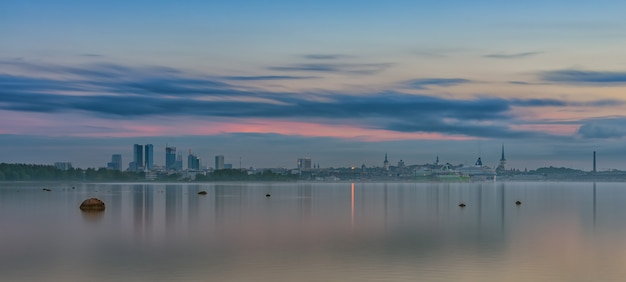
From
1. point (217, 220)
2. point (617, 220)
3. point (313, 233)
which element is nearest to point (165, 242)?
point (313, 233)

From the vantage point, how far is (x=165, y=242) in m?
52.3

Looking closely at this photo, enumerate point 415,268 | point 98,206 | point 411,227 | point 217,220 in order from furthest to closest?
point 98,206 < point 217,220 < point 411,227 < point 415,268

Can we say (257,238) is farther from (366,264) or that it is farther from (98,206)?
(98,206)

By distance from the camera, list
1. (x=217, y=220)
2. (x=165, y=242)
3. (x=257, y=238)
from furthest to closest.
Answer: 1. (x=217, y=220)
2. (x=257, y=238)
3. (x=165, y=242)

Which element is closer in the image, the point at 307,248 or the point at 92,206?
the point at 307,248

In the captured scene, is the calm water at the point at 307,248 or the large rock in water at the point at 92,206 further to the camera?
the large rock in water at the point at 92,206

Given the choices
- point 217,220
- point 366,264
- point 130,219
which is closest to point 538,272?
point 366,264

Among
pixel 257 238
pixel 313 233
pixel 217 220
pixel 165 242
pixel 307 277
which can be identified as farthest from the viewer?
pixel 217 220

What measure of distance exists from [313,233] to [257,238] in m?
6.08

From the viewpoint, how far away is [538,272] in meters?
38.4

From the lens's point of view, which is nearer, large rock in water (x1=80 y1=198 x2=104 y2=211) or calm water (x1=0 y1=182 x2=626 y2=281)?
calm water (x1=0 y1=182 x2=626 y2=281)

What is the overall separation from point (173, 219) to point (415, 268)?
41.0 metres

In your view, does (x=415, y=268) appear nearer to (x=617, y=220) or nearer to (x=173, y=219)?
(x=173, y=219)

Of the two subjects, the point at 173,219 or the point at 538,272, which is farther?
the point at 173,219
